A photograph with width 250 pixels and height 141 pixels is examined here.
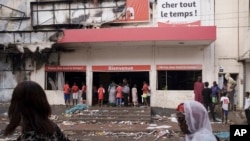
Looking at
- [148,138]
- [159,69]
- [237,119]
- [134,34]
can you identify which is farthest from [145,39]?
[148,138]

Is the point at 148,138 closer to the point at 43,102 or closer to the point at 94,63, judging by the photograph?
the point at 94,63

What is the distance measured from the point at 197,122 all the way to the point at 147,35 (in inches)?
710

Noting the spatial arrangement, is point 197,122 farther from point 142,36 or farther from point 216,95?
point 142,36

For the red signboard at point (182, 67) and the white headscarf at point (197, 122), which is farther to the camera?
the red signboard at point (182, 67)

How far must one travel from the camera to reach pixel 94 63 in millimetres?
23734

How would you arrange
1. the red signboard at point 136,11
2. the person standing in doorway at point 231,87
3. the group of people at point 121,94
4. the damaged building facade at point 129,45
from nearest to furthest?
the person standing in doorway at point 231,87, the damaged building facade at point 129,45, the group of people at point 121,94, the red signboard at point 136,11

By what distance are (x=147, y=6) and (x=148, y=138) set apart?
10574 mm

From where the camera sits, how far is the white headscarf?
10.7ft

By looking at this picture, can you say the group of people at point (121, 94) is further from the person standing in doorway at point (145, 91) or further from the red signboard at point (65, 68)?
the red signboard at point (65, 68)

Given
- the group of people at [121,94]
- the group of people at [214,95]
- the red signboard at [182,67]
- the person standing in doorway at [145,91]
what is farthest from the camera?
the group of people at [121,94]

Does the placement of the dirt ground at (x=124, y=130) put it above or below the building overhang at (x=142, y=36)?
below

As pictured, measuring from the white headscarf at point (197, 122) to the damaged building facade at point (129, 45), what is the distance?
1768cm

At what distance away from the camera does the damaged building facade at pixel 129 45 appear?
21859 mm

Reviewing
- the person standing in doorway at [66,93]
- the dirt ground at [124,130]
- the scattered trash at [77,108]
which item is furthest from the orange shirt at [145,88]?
the person standing in doorway at [66,93]
